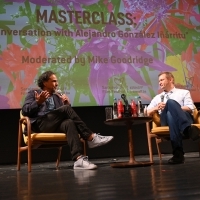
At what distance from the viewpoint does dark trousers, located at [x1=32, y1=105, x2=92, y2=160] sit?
328 cm

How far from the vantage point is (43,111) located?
3545 mm

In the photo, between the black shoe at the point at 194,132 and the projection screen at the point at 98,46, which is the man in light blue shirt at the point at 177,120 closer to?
the black shoe at the point at 194,132

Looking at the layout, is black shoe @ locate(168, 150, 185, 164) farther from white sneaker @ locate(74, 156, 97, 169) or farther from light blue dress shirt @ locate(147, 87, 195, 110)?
white sneaker @ locate(74, 156, 97, 169)

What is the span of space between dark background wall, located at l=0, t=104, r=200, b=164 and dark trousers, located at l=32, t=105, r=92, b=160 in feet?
4.87

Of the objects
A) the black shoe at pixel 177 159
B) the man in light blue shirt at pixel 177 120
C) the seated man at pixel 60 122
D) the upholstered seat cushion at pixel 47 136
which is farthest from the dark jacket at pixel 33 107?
the black shoe at pixel 177 159

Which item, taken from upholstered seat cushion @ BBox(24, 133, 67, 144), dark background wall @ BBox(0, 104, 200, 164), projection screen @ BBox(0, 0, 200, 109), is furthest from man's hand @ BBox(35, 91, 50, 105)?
dark background wall @ BBox(0, 104, 200, 164)

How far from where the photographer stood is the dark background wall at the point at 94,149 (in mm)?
4816

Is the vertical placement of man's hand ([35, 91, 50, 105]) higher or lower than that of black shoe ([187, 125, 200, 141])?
higher

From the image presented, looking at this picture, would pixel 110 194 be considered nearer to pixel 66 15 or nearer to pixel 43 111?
pixel 43 111

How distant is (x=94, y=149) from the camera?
507 centimetres

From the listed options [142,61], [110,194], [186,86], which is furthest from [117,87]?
[110,194]

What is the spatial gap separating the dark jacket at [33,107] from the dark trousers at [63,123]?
87mm

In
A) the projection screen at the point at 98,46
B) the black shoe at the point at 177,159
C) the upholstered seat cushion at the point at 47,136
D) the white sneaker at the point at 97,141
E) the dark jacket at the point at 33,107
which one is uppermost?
the projection screen at the point at 98,46

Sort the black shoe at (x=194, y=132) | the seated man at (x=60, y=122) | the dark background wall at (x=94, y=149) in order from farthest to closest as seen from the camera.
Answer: the dark background wall at (x=94, y=149), the black shoe at (x=194, y=132), the seated man at (x=60, y=122)
